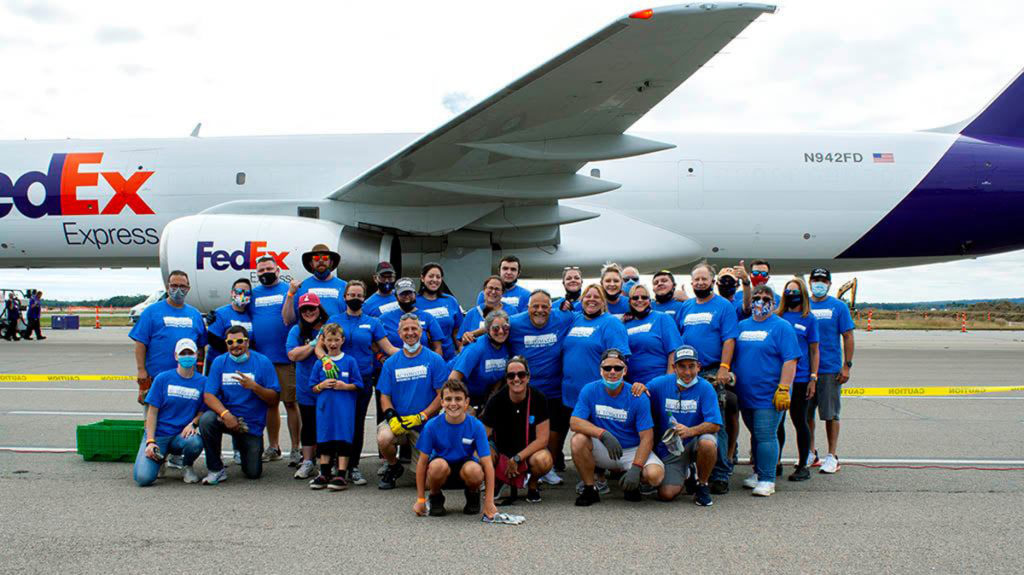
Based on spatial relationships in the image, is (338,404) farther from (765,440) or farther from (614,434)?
(765,440)

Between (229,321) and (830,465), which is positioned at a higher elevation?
(229,321)

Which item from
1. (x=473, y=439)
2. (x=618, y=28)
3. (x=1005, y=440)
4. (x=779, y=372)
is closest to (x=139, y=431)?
(x=473, y=439)

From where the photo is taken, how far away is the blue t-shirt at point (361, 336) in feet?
18.9

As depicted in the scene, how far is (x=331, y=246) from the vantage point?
1019 centimetres

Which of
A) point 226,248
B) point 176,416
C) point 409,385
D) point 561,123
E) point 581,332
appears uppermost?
point 561,123

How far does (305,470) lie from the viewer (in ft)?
18.1

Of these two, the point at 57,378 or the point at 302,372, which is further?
the point at 57,378

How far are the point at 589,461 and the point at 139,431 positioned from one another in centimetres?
371

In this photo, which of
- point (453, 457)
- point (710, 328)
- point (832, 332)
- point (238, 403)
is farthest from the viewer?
point (832, 332)

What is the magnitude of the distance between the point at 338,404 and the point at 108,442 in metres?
2.05

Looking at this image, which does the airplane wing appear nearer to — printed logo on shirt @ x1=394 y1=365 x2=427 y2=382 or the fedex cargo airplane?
the fedex cargo airplane

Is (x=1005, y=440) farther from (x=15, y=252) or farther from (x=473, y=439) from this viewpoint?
(x=15, y=252)

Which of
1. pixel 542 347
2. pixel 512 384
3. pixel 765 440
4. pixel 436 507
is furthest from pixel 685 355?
pixel 436 507

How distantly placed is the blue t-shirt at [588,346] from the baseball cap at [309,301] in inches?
84.3
